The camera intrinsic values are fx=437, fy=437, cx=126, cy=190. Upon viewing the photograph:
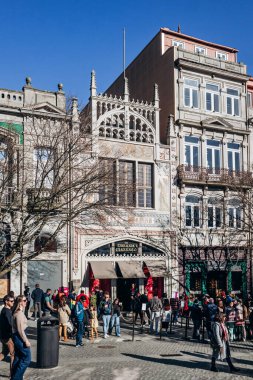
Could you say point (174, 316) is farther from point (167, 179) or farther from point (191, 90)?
point (191, 90)

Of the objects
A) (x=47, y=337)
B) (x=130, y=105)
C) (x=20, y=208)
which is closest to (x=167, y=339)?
(x=47, y=337)

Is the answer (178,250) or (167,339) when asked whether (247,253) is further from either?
(167,339)

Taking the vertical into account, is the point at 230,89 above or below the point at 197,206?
above

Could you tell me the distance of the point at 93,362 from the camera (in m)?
12.3

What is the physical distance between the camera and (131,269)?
951 inches

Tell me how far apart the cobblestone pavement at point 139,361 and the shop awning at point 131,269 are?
23.6 ft

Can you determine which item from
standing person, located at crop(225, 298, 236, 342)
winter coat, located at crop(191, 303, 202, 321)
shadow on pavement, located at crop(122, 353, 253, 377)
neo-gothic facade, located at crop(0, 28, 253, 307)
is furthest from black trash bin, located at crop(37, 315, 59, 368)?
neo-gothic facade, located at crop(0, 28, 253, 307)

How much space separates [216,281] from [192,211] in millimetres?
4705

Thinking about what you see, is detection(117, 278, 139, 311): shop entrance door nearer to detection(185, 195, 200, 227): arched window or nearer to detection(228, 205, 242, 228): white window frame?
detection(185, 195, 200, 227): arched window

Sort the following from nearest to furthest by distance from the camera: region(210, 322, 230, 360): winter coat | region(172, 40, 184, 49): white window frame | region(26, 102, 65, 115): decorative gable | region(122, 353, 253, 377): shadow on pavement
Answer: region(210, 322, 230, 360): winter coat
region(122, 353, 253, 377): shadow on pavement
region(26, 102, 65, 115): decorative gable
region(172, 40, 184, 49): white window frame

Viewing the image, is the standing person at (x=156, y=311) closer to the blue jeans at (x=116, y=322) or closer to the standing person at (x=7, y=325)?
the blue jeans at (x=116, y=322)

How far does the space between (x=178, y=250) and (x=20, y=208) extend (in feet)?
42.8

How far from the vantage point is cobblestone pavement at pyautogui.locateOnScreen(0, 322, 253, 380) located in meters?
10.9

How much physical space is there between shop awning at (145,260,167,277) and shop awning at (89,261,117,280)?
2.36 m
